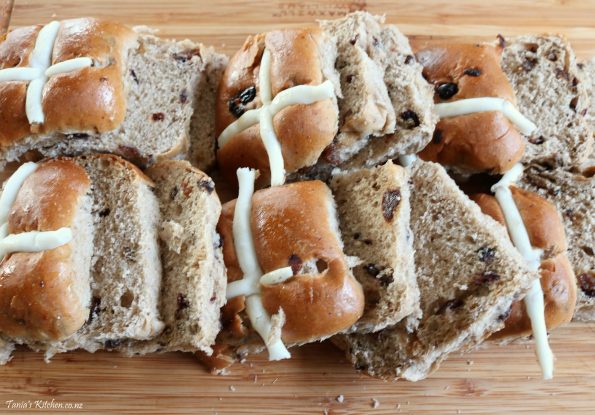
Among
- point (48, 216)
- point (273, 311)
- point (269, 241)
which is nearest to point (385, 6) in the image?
point (269, 241)

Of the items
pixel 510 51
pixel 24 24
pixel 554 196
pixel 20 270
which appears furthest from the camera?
pixel 24 24

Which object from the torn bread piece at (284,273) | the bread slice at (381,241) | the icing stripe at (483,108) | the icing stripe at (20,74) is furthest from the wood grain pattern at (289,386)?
the icing stripe at (20,74)

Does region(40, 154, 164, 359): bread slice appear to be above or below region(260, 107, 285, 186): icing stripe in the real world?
below

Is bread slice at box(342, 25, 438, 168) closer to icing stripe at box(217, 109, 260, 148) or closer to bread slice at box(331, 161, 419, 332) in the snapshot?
bread slice at box(331, 161, 419, 332)

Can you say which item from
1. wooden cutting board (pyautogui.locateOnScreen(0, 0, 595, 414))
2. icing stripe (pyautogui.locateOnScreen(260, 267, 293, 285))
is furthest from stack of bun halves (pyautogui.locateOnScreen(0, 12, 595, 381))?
wooden cutting board (pyautogui.locateOnScreen(0, 0, 595, 414))

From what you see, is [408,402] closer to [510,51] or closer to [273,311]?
[273,311]

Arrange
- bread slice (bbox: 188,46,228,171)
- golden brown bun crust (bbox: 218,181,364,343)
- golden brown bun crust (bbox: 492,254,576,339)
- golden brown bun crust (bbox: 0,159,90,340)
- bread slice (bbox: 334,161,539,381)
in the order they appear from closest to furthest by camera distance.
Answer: golden brown bun crust (bbox: 0,159,90,340)
golden brown bun crust (bbox: 218,181,364,343)
bread slice (bbox: 334,161,539,381)
golden brown bun crust (bbox: 492,254,576,339)
bread slice (bbox: 188,46,228,171)

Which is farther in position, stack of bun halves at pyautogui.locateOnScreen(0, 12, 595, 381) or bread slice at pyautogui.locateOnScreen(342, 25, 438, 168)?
bread slice at pyautogui.locateOnScreen(342, 25, 438, 168)
